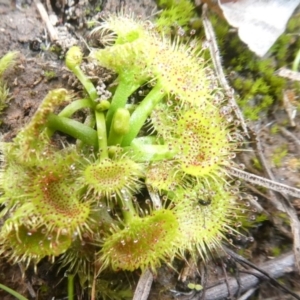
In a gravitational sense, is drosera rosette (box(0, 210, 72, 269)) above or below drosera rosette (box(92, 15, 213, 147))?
below

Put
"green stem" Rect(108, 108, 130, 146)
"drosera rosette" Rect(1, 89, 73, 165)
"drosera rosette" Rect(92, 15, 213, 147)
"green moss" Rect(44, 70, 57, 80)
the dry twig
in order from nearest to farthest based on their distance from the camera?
"drosera rosette" Rect(1, 89, 73, 165), "green stem" Rect(108, 108, 130, 146), "drosera rosette" Rect(92, 15, 213, 147), the dry twig, "green moss" Rect(44, 70, 57, 80)

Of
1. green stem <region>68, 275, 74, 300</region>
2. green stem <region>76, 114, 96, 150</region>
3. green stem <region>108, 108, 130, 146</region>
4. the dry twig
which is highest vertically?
green stem <region>108, 108, 130, 146</region>

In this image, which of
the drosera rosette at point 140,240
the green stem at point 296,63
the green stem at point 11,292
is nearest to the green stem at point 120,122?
the drosera rosette at point 140,240

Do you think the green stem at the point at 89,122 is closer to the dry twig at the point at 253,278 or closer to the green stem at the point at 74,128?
the green stem at the point at 74,128

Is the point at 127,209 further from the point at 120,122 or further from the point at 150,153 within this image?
the point at 120,122

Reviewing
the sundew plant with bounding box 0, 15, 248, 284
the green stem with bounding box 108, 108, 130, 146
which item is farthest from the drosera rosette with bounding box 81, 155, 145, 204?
the green stem with bounding box 108, 108, 130, 146

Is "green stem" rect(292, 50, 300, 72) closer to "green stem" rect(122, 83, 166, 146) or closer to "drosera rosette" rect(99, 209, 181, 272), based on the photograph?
"green stem" rect(122, 83, 166, 146)

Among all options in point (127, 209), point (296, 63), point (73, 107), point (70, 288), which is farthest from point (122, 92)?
point (296, 63)
